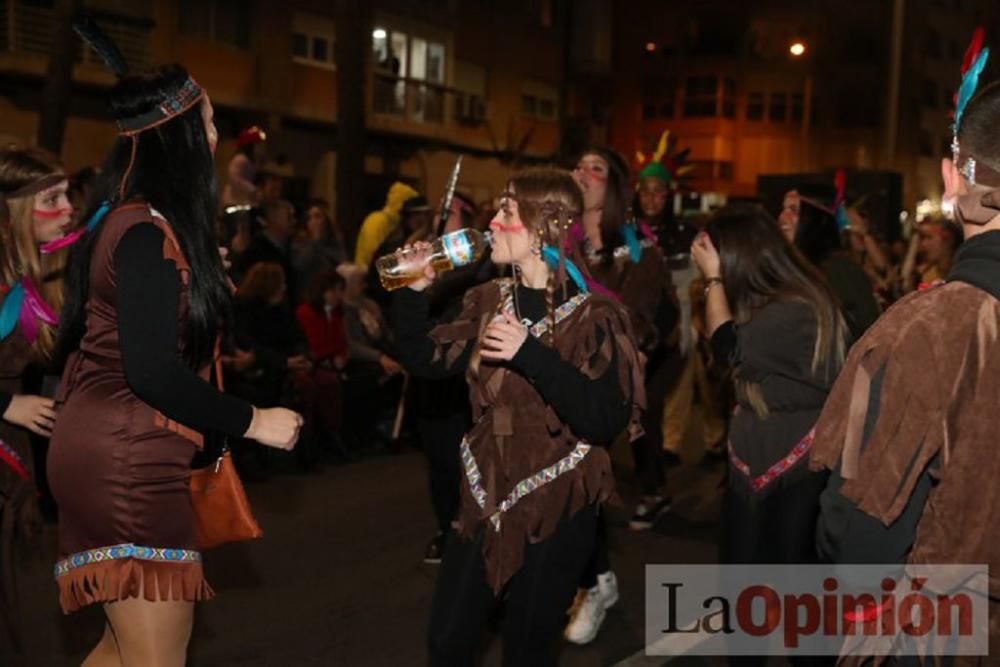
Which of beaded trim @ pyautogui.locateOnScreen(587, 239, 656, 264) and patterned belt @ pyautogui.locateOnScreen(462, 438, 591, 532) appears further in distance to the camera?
beaded trim @ pyautogui.locateOnScreen(587, 239, 656, 264)

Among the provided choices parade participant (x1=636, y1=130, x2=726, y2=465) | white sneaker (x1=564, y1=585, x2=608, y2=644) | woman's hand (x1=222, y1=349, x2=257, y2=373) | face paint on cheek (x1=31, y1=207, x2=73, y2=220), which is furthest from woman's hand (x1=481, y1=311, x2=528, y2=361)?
woman's hand (x1=222, y1=349, x2=257, y2=373)

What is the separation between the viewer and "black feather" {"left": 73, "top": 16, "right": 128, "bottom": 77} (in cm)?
357

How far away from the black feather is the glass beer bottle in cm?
100

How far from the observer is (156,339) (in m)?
3.04

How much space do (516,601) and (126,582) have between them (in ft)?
4.30

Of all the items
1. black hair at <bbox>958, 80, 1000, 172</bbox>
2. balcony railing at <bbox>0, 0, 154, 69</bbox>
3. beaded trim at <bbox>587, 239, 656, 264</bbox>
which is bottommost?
beaded trim at <bbox>587, 239, 656, 264</bbox>

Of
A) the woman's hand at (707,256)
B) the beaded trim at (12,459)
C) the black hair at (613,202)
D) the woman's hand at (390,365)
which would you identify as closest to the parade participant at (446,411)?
the black hair at (613,202)

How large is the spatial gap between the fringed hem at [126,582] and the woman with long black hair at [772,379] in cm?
232

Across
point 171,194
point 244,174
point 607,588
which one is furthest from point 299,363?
point 171,194

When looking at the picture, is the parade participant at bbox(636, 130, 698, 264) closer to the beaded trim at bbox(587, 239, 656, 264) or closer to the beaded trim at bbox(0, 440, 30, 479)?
the beaded trim at bbox(587, 239, 656, 264)

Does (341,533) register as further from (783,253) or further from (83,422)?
(83,422)

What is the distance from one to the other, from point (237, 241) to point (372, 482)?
8.54 feet

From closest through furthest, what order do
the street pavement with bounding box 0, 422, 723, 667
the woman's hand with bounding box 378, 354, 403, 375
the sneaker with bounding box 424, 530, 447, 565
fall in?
the street pavement with bounding box 0, 422, 723, 667 → the sneaker with bounding box 424, 530, 447, 565 → the woman's hand with bounding box 378, 354, 403, 375

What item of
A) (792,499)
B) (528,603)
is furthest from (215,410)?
(792,499)
